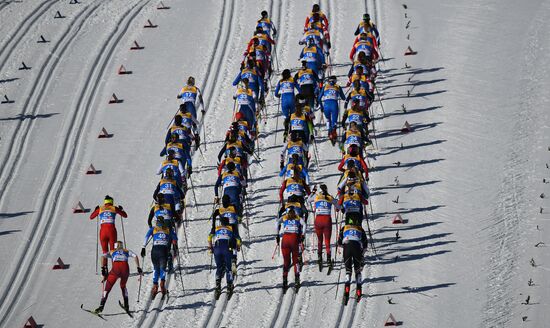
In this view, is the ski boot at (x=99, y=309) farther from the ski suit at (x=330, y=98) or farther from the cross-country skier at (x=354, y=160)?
the ski suit at (x=330, y=98)

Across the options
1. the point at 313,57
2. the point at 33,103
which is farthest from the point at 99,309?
the point at 33,103

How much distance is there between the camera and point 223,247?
28.2m

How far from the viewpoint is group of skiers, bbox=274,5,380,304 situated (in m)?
28.2

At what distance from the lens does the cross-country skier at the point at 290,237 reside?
28.1m

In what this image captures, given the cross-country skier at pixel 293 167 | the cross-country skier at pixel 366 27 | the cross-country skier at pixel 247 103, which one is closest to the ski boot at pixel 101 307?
the cross-country skier at pixel 293 167

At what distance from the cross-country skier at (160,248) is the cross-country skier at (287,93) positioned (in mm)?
7536

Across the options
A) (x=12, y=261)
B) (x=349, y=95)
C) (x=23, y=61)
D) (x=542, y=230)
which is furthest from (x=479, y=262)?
(x=23, y=61)

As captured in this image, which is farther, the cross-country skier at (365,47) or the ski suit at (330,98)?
the cross-country skier at (365,47)

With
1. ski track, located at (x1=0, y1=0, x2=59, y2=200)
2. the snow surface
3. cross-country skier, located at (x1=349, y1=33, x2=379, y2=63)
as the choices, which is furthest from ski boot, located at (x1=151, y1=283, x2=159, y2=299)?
cross-country skier, located at (x1=349, y1=33, x2=379, y2=63)

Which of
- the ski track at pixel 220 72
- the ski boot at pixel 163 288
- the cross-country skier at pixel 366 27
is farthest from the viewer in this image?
the cross-country skier at pixel 366 27

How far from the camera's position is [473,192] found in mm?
32906

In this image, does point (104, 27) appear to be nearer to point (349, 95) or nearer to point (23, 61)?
point (23, 61)

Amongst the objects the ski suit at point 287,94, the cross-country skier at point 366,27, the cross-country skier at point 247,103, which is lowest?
the cross-country skier at point 247,103

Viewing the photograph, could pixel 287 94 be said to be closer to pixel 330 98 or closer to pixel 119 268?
pixel 330 98
